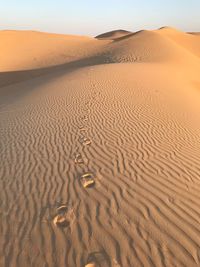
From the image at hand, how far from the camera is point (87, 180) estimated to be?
4.96m

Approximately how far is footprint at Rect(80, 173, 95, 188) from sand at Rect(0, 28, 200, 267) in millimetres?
17

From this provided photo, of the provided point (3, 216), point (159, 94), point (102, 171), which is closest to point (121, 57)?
point (159, 94)

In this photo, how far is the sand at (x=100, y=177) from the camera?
353cm

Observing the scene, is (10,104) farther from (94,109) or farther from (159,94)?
(159,94)

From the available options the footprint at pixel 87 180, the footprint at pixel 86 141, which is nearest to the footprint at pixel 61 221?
the footprint at pixel 87 180

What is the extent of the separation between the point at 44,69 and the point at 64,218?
1922 centimetres

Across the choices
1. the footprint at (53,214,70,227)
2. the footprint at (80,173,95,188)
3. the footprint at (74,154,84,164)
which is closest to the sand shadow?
the footprint at (53,214,70,227)

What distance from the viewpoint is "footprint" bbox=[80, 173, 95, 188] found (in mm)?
4793

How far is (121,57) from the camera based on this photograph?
2052cm

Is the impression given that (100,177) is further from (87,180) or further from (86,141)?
(86,141)

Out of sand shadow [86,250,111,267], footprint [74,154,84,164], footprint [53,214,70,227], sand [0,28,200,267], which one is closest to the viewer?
sand shadow [86,250,111,267]

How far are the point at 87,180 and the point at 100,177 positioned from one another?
0.23 metres

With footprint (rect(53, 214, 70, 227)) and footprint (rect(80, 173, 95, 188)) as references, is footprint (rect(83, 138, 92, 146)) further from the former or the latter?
footprint (rect(53, 214, 70, 227))

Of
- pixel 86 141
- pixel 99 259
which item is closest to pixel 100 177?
pixel 86 141
